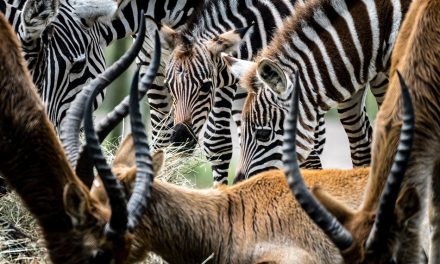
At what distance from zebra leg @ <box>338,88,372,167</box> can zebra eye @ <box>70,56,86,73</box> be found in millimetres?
2609

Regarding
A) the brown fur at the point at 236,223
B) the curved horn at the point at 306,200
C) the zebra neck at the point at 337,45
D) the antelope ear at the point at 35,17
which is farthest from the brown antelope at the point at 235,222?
the antelope ear at the point at 35,17

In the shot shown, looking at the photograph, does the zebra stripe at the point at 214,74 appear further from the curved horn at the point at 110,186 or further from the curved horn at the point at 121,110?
the curved horn at the point at 110,186

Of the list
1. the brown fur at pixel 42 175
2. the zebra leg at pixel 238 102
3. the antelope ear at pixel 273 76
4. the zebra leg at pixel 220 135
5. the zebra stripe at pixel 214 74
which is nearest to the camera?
the brown fur at pixel 42 175

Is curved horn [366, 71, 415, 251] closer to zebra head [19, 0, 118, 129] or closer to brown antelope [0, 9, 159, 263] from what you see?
brown antelope [0, 9, 159, 263]

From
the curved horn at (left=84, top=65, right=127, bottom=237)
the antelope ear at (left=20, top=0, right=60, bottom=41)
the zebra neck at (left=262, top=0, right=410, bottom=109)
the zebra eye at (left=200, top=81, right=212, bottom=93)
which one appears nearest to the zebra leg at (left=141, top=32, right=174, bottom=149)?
the zebra eye at (left=200, top=81, right=212, bottom=93)

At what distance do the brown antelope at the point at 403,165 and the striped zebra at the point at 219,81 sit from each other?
10.9 ft

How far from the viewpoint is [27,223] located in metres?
11.3

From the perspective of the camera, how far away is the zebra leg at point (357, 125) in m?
13.8

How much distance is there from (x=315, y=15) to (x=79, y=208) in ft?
14.6

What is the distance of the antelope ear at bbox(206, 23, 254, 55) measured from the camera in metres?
13.1

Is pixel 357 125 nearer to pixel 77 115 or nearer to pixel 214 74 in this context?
pixel 214 74

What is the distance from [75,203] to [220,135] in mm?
5064

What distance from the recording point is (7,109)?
9.10m

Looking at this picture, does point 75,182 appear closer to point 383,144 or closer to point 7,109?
point 7,109
